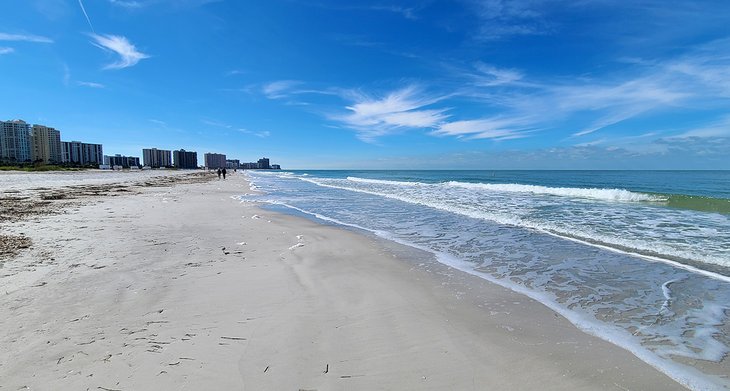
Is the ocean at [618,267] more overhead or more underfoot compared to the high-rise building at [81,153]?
more underfoot

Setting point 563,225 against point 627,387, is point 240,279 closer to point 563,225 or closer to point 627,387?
point 627,387

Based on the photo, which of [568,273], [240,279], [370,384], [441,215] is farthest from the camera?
[441,215]

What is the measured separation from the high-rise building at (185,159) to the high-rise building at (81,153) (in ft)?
111

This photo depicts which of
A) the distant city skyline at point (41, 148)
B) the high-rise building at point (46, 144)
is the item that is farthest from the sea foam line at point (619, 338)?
the high-rise building at point (46, 144)

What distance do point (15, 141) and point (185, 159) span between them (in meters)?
80.4

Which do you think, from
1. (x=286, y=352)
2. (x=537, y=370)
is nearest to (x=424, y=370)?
(x=537, y=370)

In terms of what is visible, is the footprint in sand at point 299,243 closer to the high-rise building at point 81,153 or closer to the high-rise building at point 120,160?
the high-rise building at point 81,153

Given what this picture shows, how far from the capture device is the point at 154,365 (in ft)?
9.28

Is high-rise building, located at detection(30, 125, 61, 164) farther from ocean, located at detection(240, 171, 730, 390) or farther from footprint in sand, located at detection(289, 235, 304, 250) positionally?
ocean, located at detection(240, 171, 730, 390)

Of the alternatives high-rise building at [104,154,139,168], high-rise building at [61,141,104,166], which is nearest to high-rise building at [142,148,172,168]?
high-rise building at [104,154,139,168]

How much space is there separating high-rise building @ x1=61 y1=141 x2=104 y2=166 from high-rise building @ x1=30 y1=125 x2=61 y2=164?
318cm

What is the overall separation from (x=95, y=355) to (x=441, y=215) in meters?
12.7

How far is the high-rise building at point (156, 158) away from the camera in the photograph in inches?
6319

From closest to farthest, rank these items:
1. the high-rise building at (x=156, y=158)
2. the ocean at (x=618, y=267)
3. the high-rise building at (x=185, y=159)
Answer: the ocean at (x=618, y=267) < the high-rise building at (x=156, y=158) < the high-rise building at (x=185, y=159)
